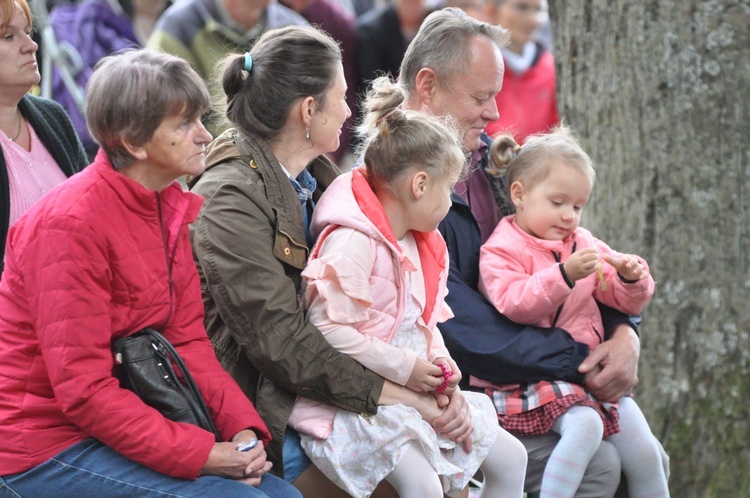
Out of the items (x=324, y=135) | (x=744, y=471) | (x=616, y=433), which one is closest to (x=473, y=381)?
(x=616, y=433)

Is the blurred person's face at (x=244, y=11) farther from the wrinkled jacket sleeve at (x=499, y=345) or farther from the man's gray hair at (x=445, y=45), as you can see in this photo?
the wrinkled jacket sleeve at (x=499, y=345)

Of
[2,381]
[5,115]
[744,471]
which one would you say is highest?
[5,115]

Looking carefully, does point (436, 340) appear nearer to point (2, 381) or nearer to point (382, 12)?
point (2, 381)

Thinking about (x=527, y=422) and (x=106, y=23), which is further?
(x=106, y=23)

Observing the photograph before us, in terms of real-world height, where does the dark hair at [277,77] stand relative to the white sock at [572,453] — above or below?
above

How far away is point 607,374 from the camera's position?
3.58 m

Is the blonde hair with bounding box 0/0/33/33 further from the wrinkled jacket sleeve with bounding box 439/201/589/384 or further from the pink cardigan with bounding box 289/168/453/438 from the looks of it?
the wrinkled jacket sleeve with bounding box 439/201/589/384

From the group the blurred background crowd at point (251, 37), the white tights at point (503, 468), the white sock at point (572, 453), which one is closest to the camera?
the white tights at point (503, 468)

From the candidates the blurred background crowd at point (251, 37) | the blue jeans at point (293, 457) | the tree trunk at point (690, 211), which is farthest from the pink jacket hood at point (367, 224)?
the blurred background crowd at point (251, 37)

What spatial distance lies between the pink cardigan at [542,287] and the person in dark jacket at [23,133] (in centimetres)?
137

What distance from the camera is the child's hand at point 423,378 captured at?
3064mm

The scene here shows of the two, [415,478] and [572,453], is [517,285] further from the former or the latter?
[415,478]

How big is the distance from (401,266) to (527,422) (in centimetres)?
79

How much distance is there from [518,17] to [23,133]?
3577 millimetres
